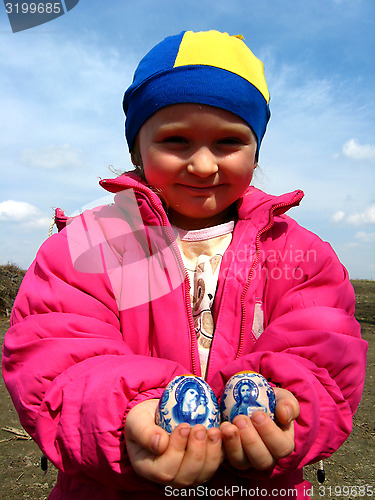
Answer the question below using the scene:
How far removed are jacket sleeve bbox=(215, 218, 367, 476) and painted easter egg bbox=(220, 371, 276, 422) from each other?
9 centimetres

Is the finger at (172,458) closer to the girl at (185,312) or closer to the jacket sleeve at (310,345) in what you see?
the girl at (185,312)

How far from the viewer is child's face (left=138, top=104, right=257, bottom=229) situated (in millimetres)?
1669

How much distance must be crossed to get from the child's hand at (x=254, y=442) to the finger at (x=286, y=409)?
0.04 metres

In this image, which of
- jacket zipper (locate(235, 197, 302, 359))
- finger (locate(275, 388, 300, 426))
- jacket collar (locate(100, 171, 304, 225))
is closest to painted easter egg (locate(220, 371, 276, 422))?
finger (locate(275, 388, 300, 426))

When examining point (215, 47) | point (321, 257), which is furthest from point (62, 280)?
point (215, 47)

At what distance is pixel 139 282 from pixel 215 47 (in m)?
1.04

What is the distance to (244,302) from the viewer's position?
1611mm

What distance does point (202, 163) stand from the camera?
1.66 metres

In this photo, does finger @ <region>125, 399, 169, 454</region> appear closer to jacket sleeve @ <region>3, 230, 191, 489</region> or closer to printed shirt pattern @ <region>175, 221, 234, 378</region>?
jacket sleeve @ <region>3, 230, 191, 489</region>

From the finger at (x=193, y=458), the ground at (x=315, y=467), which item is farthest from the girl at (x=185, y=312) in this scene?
the ground at (x=315, y=467)

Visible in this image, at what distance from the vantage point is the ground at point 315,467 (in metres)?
2.74

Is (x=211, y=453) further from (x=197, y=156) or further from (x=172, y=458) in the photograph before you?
(x=197, y=156)

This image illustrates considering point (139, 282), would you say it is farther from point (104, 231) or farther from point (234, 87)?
point (234, 87)

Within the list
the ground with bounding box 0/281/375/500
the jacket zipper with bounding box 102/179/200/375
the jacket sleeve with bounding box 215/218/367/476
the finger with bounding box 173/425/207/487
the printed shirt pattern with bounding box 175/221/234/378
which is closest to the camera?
the finger with bounding box 173/425/207/487
